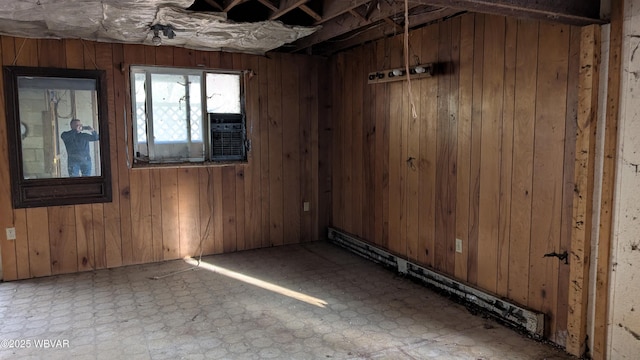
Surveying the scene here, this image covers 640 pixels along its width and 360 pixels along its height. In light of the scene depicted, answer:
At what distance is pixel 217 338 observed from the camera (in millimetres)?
2793

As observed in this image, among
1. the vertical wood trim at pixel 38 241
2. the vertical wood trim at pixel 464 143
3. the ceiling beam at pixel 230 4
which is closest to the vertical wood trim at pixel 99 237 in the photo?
the vertical wood trim at pixel 38 241

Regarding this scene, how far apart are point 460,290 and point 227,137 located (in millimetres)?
2701

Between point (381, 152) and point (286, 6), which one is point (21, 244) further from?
point (381, 152)

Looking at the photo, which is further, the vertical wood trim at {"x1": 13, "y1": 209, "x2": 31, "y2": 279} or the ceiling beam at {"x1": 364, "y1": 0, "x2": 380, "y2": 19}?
the vertical wood trim at {"x1": 13, "y1": 209, "x2": 31, "y2": 279}

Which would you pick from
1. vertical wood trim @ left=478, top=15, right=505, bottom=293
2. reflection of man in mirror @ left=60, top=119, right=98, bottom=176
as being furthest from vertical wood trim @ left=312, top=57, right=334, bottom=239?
reflection of man in mirror @ left=60, top=119, right=98, bottom=176

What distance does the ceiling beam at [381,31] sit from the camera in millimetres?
3289

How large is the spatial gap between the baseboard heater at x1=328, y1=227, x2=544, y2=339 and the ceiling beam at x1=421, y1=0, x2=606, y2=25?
172 cm

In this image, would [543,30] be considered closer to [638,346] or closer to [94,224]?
[638,346]

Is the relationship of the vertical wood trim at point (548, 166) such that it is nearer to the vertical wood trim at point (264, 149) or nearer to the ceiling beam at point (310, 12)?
the ceiling beam at point (310, 12)

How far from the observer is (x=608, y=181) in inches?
92.3

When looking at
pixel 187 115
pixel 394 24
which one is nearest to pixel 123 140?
pixel 187 115

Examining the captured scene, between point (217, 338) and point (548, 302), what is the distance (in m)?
2.07

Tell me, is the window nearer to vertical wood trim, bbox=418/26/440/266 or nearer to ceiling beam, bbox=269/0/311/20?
ceiling beam, bbox=269/0/311/20

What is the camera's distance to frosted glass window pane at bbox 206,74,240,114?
453cm
